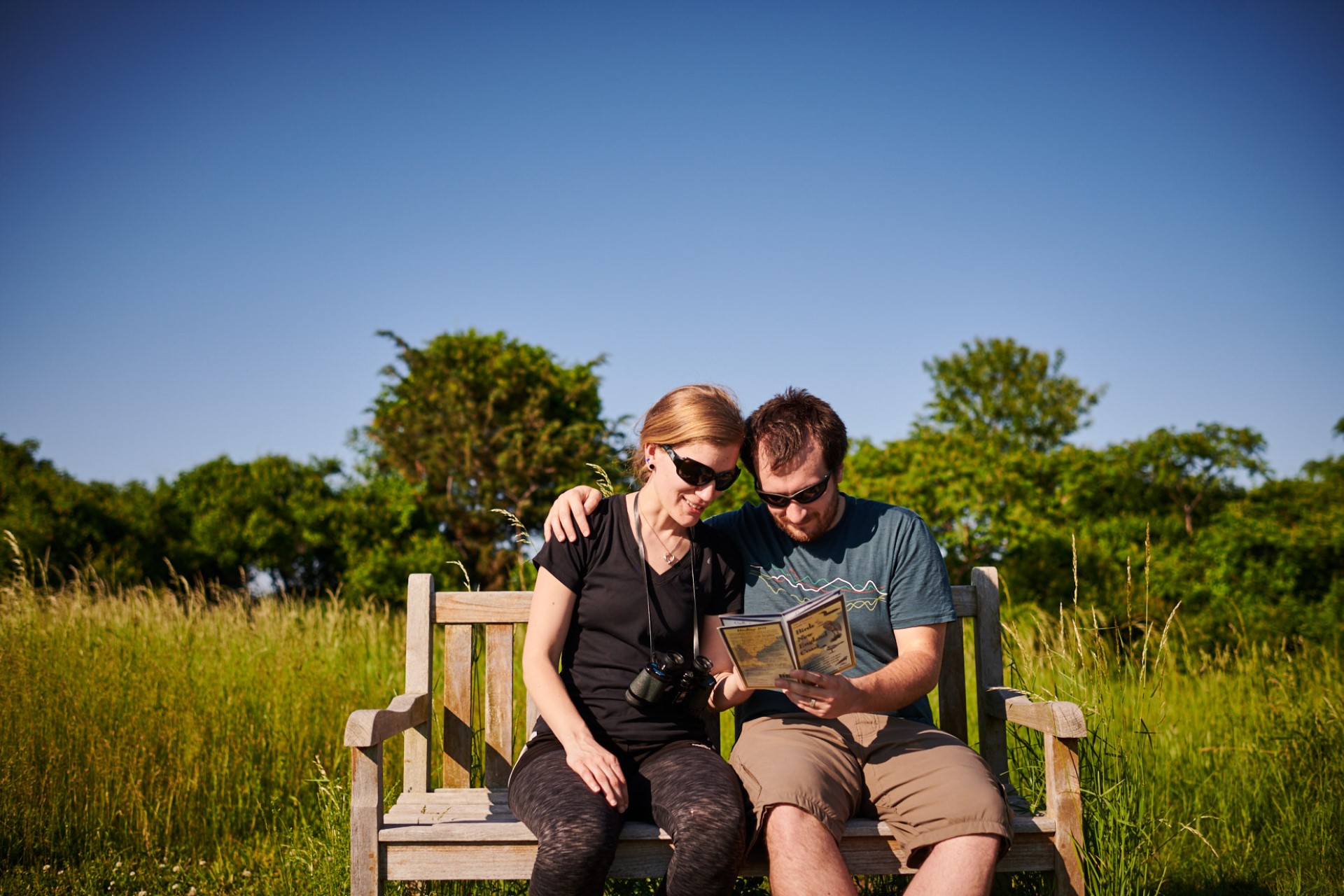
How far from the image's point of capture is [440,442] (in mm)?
11281

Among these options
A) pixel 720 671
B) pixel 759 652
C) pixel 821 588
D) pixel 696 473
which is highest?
pixel 696 473

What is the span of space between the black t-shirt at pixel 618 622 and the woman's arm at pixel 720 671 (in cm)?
5

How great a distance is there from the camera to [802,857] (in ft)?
Answer: 7.95

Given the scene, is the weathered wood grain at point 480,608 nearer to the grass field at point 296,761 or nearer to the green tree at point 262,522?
the grass field at point 296,761

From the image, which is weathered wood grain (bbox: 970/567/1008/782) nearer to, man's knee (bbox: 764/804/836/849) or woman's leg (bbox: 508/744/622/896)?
man's knee (bbox: 764/804/836/849)

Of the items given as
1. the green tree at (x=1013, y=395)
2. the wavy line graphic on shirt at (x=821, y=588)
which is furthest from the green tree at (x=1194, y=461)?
the green tree at (x=1013, y=395)

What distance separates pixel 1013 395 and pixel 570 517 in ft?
109

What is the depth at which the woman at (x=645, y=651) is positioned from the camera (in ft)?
8.31

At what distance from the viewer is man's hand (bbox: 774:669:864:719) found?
100.0 inches

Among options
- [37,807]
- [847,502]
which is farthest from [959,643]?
[37,807]

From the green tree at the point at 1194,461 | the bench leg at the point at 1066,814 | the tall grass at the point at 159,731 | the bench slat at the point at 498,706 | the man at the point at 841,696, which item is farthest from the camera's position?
the green tree at the point at 1194,461

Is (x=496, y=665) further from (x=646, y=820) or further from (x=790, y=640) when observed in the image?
(x=790, y=640)

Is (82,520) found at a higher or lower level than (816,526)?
higher

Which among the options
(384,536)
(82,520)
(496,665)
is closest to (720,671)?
(496,665)
